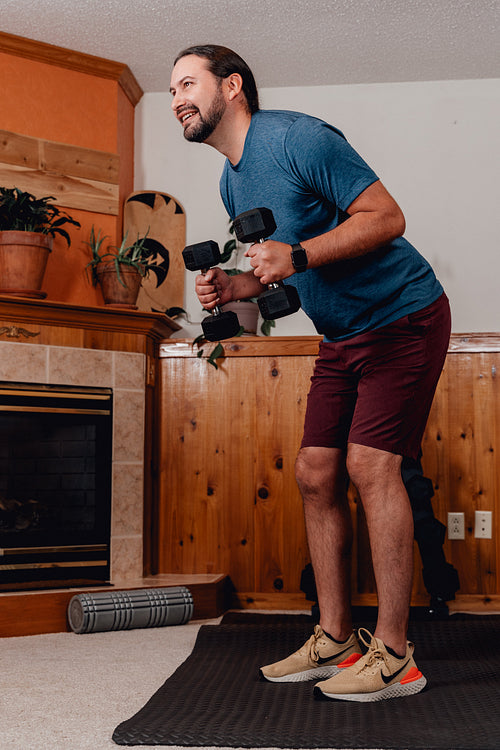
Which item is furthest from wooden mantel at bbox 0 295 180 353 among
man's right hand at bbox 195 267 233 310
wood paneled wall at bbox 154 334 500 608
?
man's right hand at bbox 195 267 233 310

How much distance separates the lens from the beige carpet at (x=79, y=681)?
56.2 inches

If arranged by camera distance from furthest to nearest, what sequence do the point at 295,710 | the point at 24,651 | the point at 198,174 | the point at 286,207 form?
the point at 198,174, the point at 24,651, the point at 286,207, the point at 295,710

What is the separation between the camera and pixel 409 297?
5.48 feet

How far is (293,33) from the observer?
3297 mm

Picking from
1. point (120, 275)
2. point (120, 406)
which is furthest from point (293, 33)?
point (120, 406)

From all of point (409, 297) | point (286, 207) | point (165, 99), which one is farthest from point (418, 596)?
point (165, 99)

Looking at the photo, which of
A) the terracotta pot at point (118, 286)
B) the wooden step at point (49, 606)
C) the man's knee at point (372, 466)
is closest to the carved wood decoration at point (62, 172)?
the terracotta pot at point (118, 286)

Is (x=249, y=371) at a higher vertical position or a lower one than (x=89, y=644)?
higher

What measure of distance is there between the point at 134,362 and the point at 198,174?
113 centimetres

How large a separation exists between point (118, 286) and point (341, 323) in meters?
1.63

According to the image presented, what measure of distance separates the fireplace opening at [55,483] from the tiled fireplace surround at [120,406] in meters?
0.03

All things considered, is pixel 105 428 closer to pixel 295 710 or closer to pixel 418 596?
pixel 418 596

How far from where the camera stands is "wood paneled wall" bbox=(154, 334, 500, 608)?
305 cm

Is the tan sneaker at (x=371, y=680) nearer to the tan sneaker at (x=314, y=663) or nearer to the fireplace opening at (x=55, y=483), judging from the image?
the tan sneaker at (x=314, y=663)
